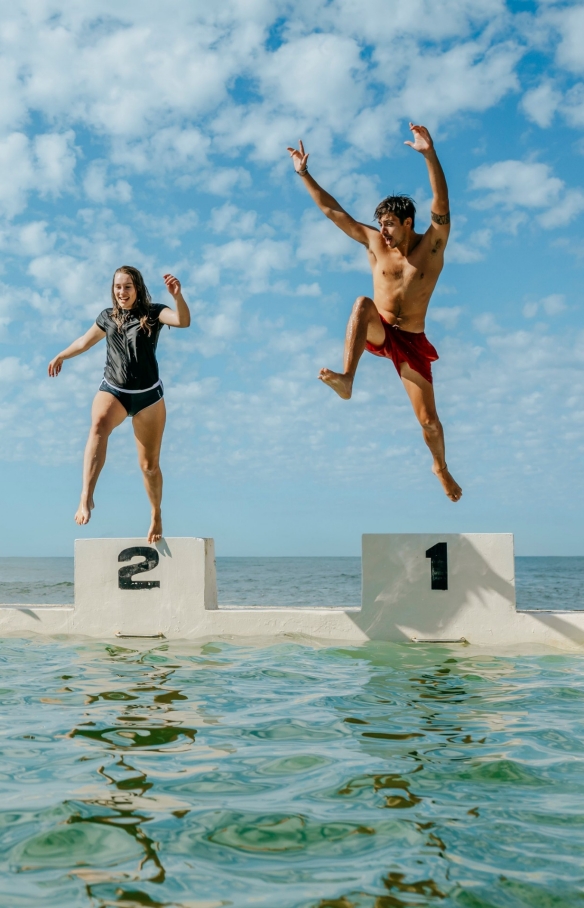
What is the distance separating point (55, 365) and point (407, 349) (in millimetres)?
3219

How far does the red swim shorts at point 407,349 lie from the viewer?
21.5 ft

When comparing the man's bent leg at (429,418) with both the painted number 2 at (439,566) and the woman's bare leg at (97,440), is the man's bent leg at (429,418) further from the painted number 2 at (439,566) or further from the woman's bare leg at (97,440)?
the woman's bare leg at (97,440)

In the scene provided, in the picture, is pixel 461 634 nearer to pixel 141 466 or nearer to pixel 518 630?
pixel 518 630

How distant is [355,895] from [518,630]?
180 inches

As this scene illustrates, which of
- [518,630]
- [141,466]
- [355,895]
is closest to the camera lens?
[355,895]

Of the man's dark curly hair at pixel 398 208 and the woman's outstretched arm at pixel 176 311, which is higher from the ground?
the man's dark curly hair at pixel 398 208

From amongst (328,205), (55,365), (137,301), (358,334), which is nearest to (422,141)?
(328,205)

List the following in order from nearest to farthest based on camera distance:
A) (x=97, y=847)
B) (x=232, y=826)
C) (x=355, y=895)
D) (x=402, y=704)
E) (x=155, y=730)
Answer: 1. (x=355, y=895)
2. (x=97, y=847)
3. (x=232, y=826)
4. (x=155, y=730)
5. (x=402, y=704)

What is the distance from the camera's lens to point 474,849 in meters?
→ 2.20

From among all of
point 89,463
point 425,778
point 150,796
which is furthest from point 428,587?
point 150,796

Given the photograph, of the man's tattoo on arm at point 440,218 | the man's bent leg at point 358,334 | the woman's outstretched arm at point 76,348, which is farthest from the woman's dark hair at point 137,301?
the man's tattoo on arm at point 440,218

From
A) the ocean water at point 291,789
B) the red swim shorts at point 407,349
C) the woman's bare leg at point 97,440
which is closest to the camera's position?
the ocean water at point 291,789

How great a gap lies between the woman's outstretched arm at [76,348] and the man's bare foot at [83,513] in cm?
151

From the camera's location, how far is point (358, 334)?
615 cm
